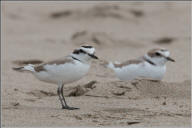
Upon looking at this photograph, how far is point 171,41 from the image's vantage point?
1201cm

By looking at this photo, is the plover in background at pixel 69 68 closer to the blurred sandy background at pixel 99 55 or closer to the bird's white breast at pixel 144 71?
the blurred sandy background at pixel 99 55

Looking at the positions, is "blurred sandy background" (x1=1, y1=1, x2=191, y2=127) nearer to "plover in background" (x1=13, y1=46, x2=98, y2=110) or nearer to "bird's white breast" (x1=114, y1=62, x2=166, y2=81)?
"bird's white breast" (x1=114, y1=62, x2=166, y2=81)

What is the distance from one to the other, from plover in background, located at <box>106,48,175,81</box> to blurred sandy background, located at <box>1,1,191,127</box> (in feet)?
0.88

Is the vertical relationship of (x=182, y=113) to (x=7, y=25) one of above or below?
below

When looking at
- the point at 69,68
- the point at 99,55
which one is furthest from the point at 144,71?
the point at 99,55

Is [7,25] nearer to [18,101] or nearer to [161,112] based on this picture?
[18,101]

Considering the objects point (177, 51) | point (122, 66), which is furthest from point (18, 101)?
point (177, 51)

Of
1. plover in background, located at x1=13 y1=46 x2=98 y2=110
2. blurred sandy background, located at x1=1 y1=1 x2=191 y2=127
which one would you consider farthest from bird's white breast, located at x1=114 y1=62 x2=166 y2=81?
plover in background, located at x1=13 y1=46 x2=98 y2=110

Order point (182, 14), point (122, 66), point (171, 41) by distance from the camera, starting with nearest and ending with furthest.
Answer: point (122, 66), point (171, 41), point (182, 14)

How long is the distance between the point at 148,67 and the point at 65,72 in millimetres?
A: 1778

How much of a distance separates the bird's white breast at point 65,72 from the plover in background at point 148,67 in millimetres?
1435

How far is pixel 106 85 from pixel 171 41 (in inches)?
205

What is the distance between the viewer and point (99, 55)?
10.4 metres

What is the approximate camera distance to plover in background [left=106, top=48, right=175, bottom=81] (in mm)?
7477
